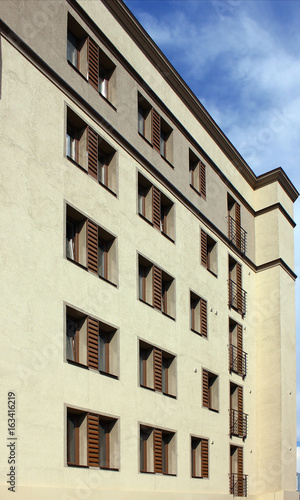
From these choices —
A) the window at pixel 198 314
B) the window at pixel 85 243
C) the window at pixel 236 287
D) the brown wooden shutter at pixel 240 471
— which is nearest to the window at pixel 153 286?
the window at pixel 198 314

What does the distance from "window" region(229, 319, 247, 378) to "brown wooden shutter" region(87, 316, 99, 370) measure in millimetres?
12447

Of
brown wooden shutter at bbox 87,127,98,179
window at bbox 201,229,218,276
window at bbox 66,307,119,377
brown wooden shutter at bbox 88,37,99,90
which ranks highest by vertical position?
brown wooden shutter at bbox 88,37,99,90

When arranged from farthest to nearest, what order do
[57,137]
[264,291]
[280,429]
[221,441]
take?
[264,291]
[280,429]
[221,441]
[57,137]

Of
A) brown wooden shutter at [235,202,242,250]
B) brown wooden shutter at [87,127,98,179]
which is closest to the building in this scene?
brown wooden shutter at [87,127,98,179]

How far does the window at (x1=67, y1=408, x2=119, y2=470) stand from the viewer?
2189cm

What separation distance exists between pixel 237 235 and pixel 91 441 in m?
18.0

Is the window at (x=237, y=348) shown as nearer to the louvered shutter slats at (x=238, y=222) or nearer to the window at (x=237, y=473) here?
the window at (x=237, y=473)

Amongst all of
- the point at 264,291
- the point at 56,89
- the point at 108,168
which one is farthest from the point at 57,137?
the point at 264,291

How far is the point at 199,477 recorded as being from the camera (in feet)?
96.4

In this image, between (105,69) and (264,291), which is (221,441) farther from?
(105,69)

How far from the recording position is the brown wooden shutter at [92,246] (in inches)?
950

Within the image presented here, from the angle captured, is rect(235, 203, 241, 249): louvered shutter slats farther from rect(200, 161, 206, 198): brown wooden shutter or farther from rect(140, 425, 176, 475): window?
rect(140, 425, 176, 475): window

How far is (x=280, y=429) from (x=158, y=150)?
608 inches

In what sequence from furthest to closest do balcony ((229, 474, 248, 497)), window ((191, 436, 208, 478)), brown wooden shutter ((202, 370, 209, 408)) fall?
balcony ((229, 474, 248, 497))
brown wooden shutter ((202, 370, 209, 408))
window ((191, 436, 208, 478))
